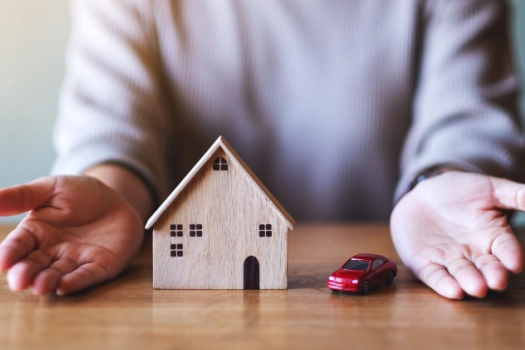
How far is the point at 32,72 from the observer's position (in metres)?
2.54

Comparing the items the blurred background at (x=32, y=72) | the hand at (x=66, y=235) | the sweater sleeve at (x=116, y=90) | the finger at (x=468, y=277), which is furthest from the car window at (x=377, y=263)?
the blurred background at (x=32, y=72)

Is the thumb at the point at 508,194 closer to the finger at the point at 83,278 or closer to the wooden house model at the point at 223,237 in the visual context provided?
the wooden house model at the point at 223,237

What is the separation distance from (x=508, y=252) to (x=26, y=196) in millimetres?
882

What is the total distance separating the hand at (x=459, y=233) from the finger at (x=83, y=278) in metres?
0.61

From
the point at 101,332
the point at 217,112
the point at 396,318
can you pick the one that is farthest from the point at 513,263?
the point at 217,112

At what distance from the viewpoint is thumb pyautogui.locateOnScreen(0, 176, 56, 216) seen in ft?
3.19

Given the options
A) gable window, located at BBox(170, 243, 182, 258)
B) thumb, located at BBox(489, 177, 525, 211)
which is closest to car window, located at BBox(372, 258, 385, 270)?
thumb, located at BBox(489, 177, 525, 211)

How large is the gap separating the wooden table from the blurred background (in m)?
1.56

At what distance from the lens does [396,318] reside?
865 millimetres

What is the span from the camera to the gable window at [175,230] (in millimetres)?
1031

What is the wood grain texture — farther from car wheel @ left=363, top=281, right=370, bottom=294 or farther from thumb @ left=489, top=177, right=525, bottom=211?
thumb @ left=489, top=177, right=525, bottom=211

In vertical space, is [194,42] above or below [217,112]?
above

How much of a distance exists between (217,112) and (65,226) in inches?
34.4

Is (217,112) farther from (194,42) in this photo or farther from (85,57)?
(85,57)
